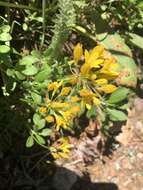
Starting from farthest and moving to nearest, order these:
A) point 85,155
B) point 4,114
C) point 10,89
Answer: point 85,155, point 4,114, point 10,89

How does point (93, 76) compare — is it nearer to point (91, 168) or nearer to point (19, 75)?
point (19, 75)

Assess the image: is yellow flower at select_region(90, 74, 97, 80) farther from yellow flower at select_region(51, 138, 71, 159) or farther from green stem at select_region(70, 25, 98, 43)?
green stem at select_region(70, 25, 98, 43)

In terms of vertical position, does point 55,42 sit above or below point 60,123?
above

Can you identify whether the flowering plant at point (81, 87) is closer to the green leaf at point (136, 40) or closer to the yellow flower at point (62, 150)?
the yellow flower at point (62, 150)

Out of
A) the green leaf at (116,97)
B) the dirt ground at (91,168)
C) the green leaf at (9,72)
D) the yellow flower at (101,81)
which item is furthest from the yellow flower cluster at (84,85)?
the dirt ground at (91,168)

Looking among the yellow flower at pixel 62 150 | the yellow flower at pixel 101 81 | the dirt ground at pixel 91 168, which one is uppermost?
the yellow flower at pixel 101 81

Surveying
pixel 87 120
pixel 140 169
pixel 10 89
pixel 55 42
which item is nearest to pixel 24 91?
pixel 10 89

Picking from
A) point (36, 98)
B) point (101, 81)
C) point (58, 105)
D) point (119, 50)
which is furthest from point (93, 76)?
point (119, 50)

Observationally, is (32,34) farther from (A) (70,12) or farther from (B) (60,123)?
(B) (60,123)

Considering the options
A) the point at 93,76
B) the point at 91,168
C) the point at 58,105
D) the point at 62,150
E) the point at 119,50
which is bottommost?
the point at 91,168
